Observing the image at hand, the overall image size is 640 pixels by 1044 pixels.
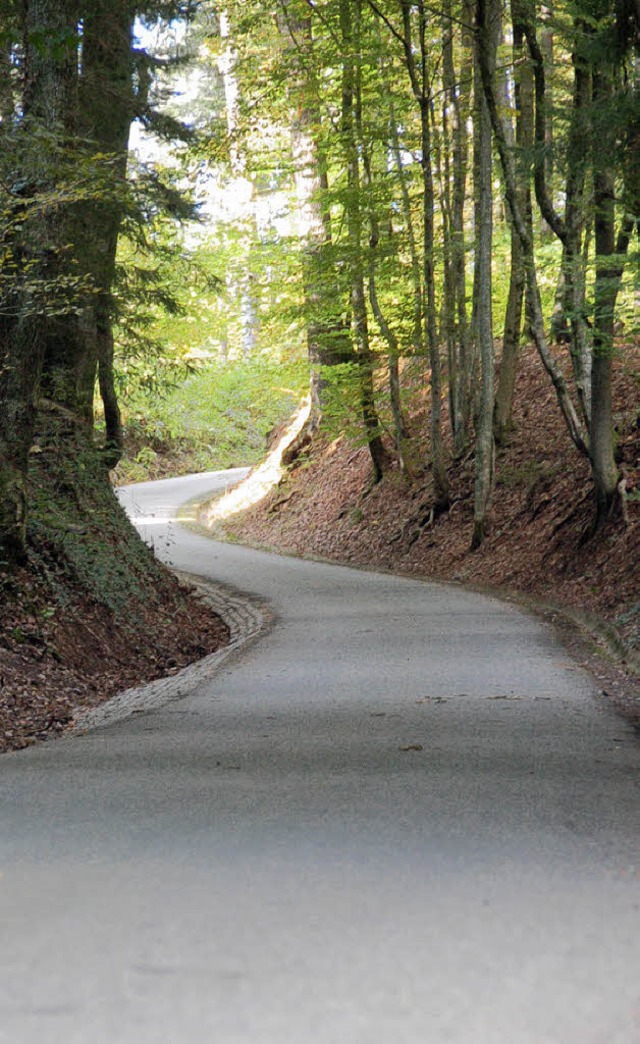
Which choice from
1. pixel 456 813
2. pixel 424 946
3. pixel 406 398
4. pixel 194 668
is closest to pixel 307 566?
pixel 406 398

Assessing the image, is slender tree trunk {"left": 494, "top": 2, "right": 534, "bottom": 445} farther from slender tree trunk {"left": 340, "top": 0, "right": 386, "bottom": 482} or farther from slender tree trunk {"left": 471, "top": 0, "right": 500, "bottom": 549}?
slender tree trunk {"left": 340, "top": 0, "right": 386, "bottom": 482}

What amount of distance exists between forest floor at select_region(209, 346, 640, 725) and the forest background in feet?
0.26

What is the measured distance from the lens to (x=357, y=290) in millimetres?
23078

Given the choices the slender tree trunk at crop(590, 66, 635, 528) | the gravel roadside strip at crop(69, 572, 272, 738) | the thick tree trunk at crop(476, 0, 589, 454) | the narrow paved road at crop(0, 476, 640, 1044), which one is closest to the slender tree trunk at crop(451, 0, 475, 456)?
the thick tree trunk at crop(476, 0, 589, 454)

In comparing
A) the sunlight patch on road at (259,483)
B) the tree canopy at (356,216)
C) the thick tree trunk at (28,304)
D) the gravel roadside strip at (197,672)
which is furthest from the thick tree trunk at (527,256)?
the sunlight patch on road at (259,483)

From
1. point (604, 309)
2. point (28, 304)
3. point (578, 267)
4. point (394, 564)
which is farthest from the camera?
point (394, 564)

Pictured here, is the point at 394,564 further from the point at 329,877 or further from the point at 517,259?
the point at 329,877

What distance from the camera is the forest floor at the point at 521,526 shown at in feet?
44.8

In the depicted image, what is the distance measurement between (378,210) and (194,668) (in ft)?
40.3

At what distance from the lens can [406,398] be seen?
1074 inches

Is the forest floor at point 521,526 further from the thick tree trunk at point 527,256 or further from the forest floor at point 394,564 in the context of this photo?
the thick tree trunk at point 527,256

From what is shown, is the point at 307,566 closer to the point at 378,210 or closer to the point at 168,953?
the point at 378,210

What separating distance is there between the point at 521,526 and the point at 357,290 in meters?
7.28

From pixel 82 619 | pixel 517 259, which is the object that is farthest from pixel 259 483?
pixel 82 619
